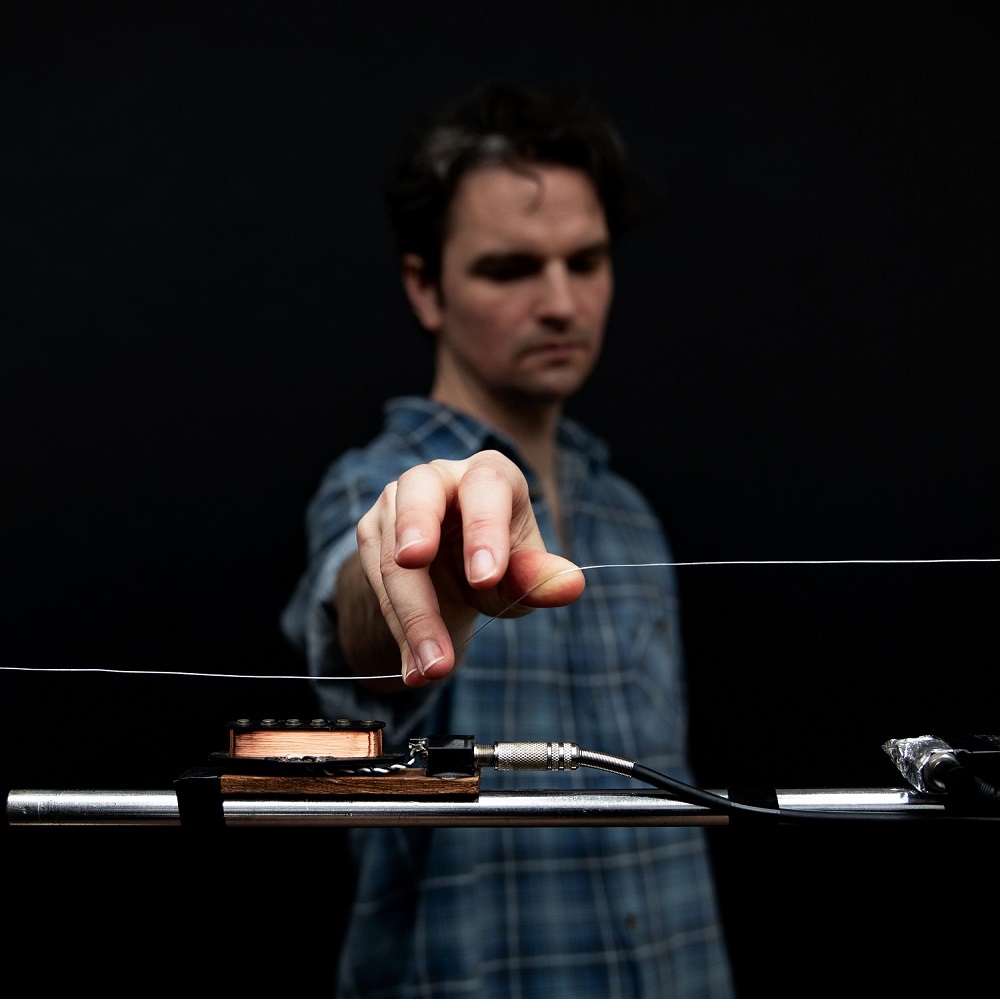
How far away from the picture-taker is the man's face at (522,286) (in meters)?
1.23

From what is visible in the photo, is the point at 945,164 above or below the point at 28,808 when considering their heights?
above

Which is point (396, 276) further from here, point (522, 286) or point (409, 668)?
point (409, 668)

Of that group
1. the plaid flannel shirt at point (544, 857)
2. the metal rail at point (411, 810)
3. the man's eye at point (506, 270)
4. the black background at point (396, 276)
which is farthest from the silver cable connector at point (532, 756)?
the man's eye at point (506, 270)

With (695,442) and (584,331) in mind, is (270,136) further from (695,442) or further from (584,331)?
(695,442)

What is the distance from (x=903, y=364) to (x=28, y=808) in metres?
1.50

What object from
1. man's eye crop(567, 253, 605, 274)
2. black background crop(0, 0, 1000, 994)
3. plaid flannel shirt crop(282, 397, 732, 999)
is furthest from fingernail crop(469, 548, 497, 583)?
man's eye crop(567, 253, 605, 274)

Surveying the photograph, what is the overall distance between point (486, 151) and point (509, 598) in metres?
0.88

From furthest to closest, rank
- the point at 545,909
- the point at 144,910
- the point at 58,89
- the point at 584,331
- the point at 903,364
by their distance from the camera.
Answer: the point at 903,364, the point at 58,89, the point at 584,331, the point at 545,909, the point at 144,910

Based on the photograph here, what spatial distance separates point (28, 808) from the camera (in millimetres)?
505

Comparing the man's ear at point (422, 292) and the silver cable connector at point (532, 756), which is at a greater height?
the man's ear at point (422, 292)

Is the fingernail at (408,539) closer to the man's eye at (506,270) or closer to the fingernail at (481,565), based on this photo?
the fingernail at (481,565)

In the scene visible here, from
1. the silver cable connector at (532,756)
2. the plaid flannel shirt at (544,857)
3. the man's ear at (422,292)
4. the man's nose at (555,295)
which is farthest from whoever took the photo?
the man's ear at (422,292)

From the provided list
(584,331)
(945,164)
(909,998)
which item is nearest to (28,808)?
(909,998)

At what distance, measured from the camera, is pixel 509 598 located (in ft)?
1.88
